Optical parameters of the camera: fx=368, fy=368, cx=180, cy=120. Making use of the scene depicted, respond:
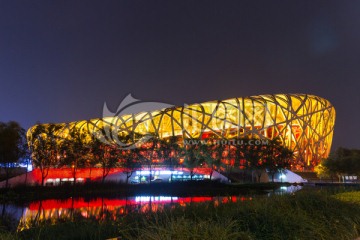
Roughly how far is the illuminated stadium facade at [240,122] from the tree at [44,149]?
83.5 ft

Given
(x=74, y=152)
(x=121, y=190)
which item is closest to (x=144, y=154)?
(x=74, y=152)

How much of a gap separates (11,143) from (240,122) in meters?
47.4

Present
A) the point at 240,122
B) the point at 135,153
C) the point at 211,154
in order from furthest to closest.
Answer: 1. the point at 240,122
2. the point at 211,154
3. the point at 135,153

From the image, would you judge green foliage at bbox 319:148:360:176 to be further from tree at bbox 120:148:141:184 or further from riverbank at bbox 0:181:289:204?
tree at bbox 120:148:141:184

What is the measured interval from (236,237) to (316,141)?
280 ft

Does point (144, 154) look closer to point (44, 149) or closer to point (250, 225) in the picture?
point (44, 149)

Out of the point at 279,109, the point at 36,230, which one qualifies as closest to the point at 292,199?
the point at 36,230

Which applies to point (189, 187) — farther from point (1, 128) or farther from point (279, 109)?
point (279, 109)

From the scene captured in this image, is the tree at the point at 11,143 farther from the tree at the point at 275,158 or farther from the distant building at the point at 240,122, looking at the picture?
the tree at the point at 275,158

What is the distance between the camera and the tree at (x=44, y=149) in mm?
45625

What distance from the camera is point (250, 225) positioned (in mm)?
8484

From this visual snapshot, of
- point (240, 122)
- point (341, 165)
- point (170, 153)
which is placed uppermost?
point (240, 122)

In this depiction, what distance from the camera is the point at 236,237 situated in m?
6.96

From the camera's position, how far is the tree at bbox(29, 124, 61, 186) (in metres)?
45.6
